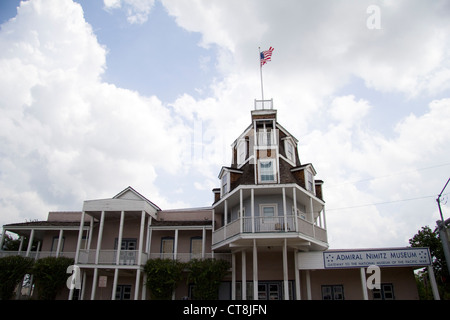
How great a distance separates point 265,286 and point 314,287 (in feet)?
10.9

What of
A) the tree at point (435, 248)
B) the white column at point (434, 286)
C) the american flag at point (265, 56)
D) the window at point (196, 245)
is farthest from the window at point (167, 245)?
the tree at point (435, 248)

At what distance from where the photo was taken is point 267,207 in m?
21.9

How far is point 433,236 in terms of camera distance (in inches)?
1532

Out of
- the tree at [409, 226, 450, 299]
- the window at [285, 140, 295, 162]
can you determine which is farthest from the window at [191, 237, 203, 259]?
the tree at [409, 226, 450, 299]

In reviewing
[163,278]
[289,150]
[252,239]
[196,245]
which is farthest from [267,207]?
[163,278]

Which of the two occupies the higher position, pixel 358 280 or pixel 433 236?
pixel 433 236

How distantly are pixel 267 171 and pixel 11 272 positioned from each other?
60.4 ft

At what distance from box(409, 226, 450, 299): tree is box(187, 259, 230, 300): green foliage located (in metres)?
27.4

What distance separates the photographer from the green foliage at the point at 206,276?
67.1ft

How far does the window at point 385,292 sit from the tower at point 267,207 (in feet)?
14.0
